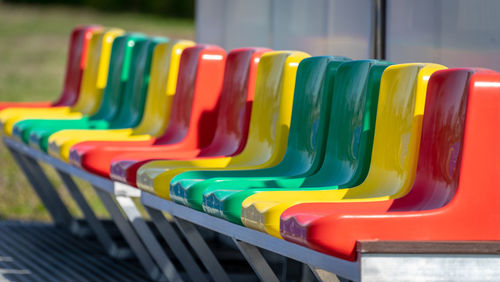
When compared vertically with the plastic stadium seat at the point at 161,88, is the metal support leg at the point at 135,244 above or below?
below

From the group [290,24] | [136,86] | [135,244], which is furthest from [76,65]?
[135,244]

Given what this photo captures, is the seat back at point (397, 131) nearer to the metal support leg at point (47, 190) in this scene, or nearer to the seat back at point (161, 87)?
the seat back at point (161, 87)

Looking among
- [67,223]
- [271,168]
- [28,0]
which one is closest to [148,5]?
[28,0]

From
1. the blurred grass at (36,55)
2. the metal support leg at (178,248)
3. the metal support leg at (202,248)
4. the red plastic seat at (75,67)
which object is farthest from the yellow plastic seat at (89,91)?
the metal support leg at (202,248)

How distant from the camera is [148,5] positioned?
39688 millimetres

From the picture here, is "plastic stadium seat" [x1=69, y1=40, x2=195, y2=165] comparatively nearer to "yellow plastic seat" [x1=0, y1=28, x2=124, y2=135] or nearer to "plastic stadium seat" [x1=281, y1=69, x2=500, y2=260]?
"yellow plastic seat" [x1=0, y1=28, x2=124, y2=135]

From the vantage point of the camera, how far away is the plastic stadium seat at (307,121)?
4.13m

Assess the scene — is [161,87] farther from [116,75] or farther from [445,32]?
[445,32]

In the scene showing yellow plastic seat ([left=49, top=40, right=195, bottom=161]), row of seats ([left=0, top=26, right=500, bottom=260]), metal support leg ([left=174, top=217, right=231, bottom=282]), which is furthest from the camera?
yellow plastic seat ([left=49, top=40, right=195, bottom=161])

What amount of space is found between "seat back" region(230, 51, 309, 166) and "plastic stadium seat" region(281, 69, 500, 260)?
46.8 inches

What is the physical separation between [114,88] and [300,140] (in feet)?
8.26

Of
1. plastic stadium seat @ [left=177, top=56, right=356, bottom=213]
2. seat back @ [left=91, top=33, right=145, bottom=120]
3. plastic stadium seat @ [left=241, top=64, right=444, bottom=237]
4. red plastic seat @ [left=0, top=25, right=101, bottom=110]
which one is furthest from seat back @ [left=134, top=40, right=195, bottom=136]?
plastic stadium seat @ [left=241, top=64, right=444, bottom=237]

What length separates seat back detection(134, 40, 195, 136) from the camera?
18.5 feet

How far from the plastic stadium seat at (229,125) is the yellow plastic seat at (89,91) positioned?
1576 mm
